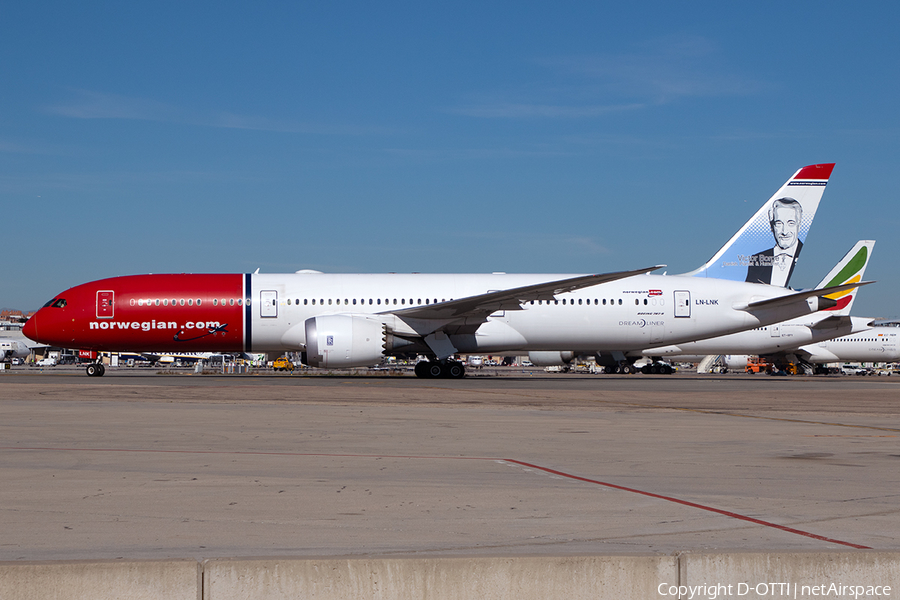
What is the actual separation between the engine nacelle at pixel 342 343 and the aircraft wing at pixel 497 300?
1825 millimetres

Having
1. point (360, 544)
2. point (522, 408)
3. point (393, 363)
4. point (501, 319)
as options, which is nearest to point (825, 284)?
point (501, 319)

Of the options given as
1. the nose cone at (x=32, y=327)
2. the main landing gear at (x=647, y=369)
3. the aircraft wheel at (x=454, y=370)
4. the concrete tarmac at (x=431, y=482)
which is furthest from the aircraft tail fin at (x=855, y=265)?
the nose cone at (x=32, y=327)

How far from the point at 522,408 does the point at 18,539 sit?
426 inches

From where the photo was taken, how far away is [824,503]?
5.86 meters

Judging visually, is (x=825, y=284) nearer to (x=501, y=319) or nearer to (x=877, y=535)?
(x=501, y=319)

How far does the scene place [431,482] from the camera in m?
6.70

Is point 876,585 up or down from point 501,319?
down

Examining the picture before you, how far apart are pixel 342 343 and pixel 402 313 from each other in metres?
2.58

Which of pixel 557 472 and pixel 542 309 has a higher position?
pixel 542 309

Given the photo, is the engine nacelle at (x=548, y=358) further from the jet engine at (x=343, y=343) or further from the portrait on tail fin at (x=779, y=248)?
the jet engine at (x=343, y=343)

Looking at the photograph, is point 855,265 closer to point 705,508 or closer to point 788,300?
point 788,300

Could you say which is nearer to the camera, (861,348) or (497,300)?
(497,300)

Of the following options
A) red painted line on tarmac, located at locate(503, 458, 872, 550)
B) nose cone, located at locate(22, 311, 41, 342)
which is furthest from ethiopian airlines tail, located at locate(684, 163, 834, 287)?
red painted line on tarmac, located at locate(503, 458, 872, 550)

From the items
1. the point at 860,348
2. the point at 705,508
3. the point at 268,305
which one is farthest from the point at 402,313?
the point at 860,348
